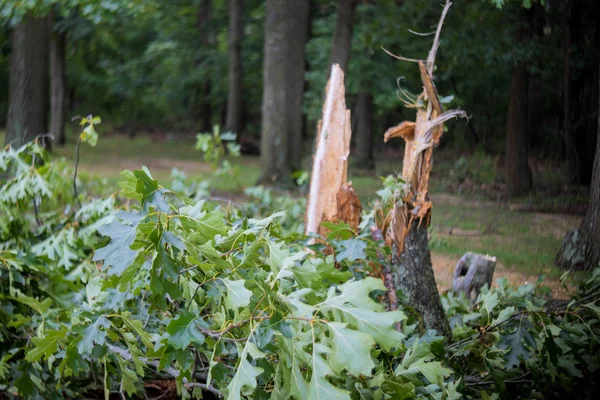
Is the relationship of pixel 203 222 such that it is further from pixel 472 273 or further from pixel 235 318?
pixel 472 273

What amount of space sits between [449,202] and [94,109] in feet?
48.7

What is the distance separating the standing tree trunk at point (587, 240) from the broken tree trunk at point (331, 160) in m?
1.35

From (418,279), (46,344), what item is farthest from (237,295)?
(418,279)

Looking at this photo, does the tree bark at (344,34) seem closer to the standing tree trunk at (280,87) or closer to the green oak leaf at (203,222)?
the standing tree trunk at (280,87)

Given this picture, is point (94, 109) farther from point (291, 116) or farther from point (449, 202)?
point (449, 202)

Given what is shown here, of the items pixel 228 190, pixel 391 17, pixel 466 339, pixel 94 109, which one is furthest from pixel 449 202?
pixel 94 109

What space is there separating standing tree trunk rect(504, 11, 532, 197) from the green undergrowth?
72 centimetres

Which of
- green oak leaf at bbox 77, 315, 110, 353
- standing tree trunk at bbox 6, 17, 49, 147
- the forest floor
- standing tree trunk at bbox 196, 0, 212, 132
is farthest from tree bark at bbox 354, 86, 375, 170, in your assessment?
standing tree trunk at bbox 196, 0, 212, 132

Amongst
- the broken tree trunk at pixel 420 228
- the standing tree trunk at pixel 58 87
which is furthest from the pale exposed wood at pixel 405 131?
the standing tree trunk at pixel 58 87

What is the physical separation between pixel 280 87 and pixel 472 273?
22.2 ft

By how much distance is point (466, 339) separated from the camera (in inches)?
127

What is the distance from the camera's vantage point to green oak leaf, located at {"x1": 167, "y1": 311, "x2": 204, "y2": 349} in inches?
77.9

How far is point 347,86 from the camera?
8.25m

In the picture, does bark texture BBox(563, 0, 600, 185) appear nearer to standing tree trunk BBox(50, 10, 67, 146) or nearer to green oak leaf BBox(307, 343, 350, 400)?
green oak leaf BBox(307, 343, 350, 400)
